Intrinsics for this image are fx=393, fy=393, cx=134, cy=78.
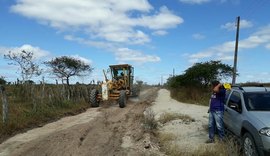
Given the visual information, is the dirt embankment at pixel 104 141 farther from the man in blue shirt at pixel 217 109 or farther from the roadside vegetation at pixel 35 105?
the roadside vegetation at pixel 35 105

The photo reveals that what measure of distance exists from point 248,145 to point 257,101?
1605mm

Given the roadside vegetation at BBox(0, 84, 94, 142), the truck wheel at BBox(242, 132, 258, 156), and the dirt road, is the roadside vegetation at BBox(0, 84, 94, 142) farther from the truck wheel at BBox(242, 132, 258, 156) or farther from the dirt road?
the truck wheel at BBox(242, 132, 258, 156)

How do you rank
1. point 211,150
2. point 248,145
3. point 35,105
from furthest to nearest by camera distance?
point 35,105 → point 211,150 → point 248,145

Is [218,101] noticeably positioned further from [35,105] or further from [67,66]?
[67,66]

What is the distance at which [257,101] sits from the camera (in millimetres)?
10078

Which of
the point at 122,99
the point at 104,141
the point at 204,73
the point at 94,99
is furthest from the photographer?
the point at 204,73

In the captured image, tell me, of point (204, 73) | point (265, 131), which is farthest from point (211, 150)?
point (204, 73)

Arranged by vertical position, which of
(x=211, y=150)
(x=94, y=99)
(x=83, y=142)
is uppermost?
(x=94, y=99)

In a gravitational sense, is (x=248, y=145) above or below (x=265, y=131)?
below

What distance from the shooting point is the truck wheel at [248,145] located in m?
8.55

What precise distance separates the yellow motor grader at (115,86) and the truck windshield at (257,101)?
1663cm

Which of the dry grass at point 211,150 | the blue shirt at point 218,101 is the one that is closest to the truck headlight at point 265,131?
the dry grass at point 211,150

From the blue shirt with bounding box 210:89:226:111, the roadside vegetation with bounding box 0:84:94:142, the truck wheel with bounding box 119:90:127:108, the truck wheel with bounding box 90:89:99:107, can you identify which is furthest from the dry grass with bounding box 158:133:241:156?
the truck wheel with bounding box 90:89:99:107

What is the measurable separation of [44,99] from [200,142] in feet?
38.7
